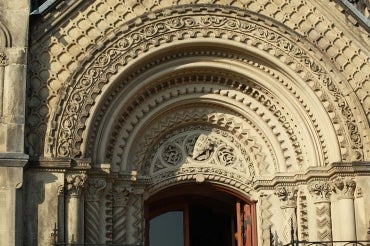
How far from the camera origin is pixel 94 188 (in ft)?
48.8

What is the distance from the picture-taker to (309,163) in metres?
15.5

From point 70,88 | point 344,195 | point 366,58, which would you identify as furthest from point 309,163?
point 70,88

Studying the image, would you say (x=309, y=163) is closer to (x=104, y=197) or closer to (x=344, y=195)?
(x=344, y=195)

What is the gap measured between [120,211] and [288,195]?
9.87 feet

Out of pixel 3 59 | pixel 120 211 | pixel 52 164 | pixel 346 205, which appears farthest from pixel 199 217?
pixel 3 59

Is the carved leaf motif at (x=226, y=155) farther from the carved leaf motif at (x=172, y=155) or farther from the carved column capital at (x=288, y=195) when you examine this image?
the carved column capital at (x=288, y=195)

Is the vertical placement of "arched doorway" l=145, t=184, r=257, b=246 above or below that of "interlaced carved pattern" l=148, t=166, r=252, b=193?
below

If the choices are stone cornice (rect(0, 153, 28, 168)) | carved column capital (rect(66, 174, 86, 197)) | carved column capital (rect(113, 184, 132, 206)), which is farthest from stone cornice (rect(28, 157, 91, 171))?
carved column capital (rect(113, 184, 132, 206))

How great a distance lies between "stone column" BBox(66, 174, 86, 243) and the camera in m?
14.4

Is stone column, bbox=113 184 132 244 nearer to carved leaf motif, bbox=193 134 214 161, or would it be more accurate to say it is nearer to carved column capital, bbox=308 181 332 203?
carved leaf motif, bbox=193 134 214 161

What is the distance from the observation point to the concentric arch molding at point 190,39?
14.9 metres

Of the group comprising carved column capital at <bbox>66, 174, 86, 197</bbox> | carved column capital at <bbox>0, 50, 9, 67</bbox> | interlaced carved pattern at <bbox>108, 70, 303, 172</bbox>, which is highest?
carved column capital at <bbox>0, 50, 9, 67</bbox>

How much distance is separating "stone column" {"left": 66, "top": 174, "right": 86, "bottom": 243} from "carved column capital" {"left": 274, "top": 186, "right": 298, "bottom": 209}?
3.58 metres

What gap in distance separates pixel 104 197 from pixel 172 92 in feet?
7.58
